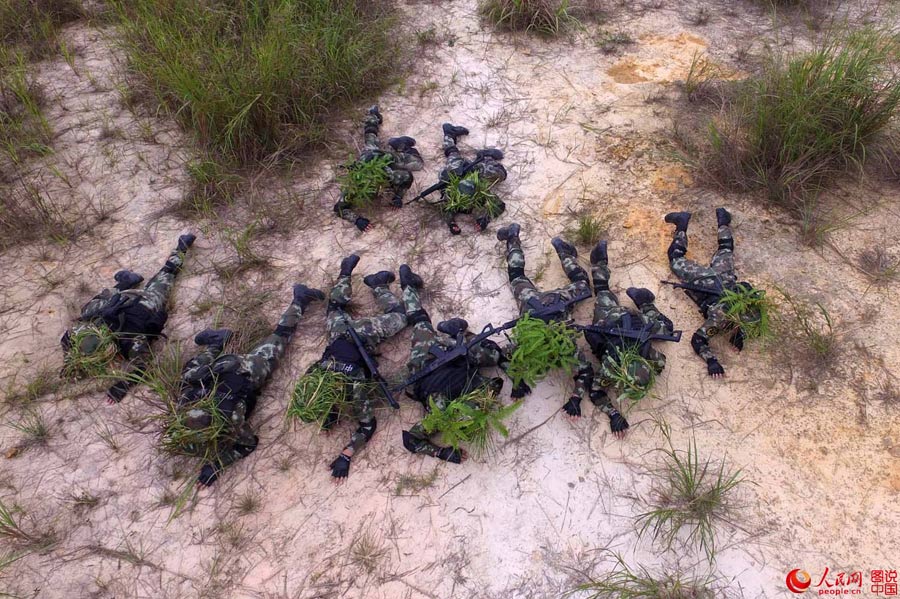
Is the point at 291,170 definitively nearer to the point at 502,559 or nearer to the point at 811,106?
the point at 502,559

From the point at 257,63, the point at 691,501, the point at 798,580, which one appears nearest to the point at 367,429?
the point at 691,501

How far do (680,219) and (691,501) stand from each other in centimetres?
199

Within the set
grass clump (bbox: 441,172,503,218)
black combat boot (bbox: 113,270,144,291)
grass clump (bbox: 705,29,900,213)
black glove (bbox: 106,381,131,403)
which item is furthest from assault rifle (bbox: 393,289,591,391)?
black combat boot (bbox: 113,270,144,291)

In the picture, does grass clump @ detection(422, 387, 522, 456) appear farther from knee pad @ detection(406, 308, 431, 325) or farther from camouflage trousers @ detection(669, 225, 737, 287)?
camouflage trousers @ detection(669, 225, 737, 287)

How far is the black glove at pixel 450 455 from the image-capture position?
299 centimetres

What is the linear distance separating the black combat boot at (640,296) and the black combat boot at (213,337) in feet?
8.76

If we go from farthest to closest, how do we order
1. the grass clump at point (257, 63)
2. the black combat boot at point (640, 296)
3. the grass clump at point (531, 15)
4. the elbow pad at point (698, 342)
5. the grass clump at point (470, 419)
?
the grass clump at point (531, 15) < the grass clump at point (257, 63) < the black combat boot at point (640, 296) < the elbow pad at point (698, 342) < the grass clump at point (470, 419)

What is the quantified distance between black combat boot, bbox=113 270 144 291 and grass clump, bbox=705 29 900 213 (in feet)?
14.5

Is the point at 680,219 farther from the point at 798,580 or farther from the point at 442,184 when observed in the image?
the point at 798,580

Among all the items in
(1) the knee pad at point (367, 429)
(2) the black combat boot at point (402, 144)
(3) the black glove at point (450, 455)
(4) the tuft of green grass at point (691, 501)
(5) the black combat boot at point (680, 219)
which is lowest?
(4) the tuft of green grass at point (691, 501)

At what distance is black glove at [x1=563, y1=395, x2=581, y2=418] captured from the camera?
10.2ft

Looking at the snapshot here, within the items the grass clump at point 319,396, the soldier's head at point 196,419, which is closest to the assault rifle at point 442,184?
the grass clump at point 319,396

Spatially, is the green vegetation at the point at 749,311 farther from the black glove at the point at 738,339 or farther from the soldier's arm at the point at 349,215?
the soldier's arm at the point at 349,215

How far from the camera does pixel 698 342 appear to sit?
11.0 feet
